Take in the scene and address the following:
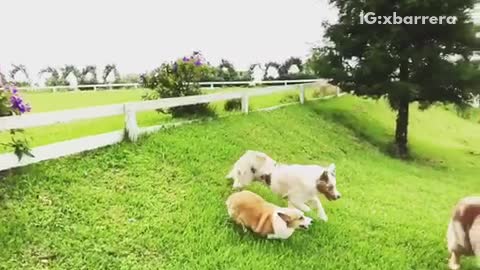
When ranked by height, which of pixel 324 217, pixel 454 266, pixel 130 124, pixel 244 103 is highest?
pixel 130 124

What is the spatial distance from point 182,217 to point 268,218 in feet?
2.75

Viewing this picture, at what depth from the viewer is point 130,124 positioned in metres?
6.09

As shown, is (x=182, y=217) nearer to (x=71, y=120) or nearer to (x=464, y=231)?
(x=71, y=120)

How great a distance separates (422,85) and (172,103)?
21.3 ft

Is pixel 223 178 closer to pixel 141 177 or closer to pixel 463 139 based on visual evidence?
pixel 141 177

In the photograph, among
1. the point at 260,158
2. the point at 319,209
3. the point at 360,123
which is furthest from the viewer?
the point at 360,123

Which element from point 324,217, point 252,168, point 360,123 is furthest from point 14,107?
point 360,123

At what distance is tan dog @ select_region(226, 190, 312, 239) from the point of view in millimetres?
4277

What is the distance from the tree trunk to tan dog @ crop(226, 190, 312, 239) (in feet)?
26.4

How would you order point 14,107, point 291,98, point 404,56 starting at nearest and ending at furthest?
point 14,107
point 404,56
point 291,98

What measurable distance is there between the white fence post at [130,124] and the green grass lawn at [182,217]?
4.4 inches

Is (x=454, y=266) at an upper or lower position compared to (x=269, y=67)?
lower

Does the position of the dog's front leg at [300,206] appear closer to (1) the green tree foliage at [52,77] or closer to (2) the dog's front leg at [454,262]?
(2) the dog's front leg at [454,262]

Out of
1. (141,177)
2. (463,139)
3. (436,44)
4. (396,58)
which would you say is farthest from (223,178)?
(463,139)
